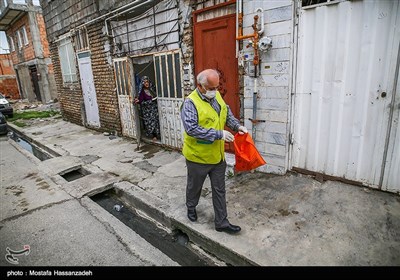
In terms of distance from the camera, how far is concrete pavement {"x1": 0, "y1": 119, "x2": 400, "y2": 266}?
262 centimetres

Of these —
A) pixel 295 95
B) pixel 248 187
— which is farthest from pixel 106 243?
pixel 295 95

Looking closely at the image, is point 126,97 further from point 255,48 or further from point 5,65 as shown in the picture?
point 5,65

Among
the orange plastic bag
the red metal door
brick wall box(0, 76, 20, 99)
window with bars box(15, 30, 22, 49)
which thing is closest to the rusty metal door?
the red metal door

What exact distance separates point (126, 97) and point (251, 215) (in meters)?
5.58

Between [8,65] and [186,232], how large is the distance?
104 feet

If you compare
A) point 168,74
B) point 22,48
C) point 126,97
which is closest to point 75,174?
point 126,97

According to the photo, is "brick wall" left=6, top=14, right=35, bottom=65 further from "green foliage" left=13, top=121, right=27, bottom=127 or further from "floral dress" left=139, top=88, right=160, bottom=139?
"floral dress" left=139, top=88, right=160, bottom=139

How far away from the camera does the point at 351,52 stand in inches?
132

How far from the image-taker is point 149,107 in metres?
6.95

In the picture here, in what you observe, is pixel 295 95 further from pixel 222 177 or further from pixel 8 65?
pixel 8 65

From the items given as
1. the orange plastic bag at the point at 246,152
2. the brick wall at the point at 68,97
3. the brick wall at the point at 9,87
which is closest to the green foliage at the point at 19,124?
the brick wall at the point at 68,97

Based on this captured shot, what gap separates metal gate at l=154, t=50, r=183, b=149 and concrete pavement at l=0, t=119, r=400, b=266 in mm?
931

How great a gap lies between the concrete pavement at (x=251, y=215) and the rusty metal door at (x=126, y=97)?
2.03m

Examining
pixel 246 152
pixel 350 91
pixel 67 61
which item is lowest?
pixel 246 152
